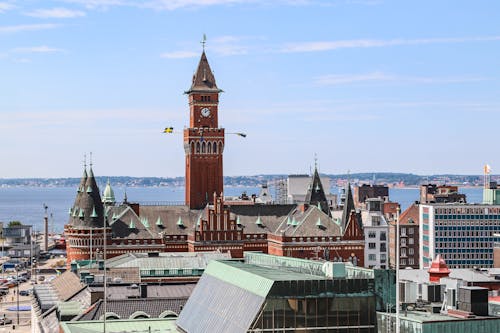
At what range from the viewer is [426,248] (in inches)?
7200

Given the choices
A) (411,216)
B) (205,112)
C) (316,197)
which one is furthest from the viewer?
(411,216)

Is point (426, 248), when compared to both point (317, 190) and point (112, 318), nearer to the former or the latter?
point (317, 190)

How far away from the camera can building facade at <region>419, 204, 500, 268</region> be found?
181 metres

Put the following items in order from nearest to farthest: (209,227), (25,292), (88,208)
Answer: (88,208), (209,227), (25,292)

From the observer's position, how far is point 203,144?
482 ft

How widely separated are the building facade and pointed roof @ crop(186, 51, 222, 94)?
168ft

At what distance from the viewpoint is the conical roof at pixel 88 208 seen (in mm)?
128750

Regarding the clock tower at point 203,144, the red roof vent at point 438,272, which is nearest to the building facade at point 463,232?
the clock tower at point 203,144

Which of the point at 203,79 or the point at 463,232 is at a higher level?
the point at 203,79

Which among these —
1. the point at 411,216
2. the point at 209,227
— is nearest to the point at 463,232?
the point at 411,216

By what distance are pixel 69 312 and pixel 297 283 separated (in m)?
25.2

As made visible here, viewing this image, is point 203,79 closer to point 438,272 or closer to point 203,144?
point 203,144

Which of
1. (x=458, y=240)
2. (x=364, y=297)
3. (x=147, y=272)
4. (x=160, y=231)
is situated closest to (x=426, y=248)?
(x=458, y=240)

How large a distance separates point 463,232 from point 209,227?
63.8m
